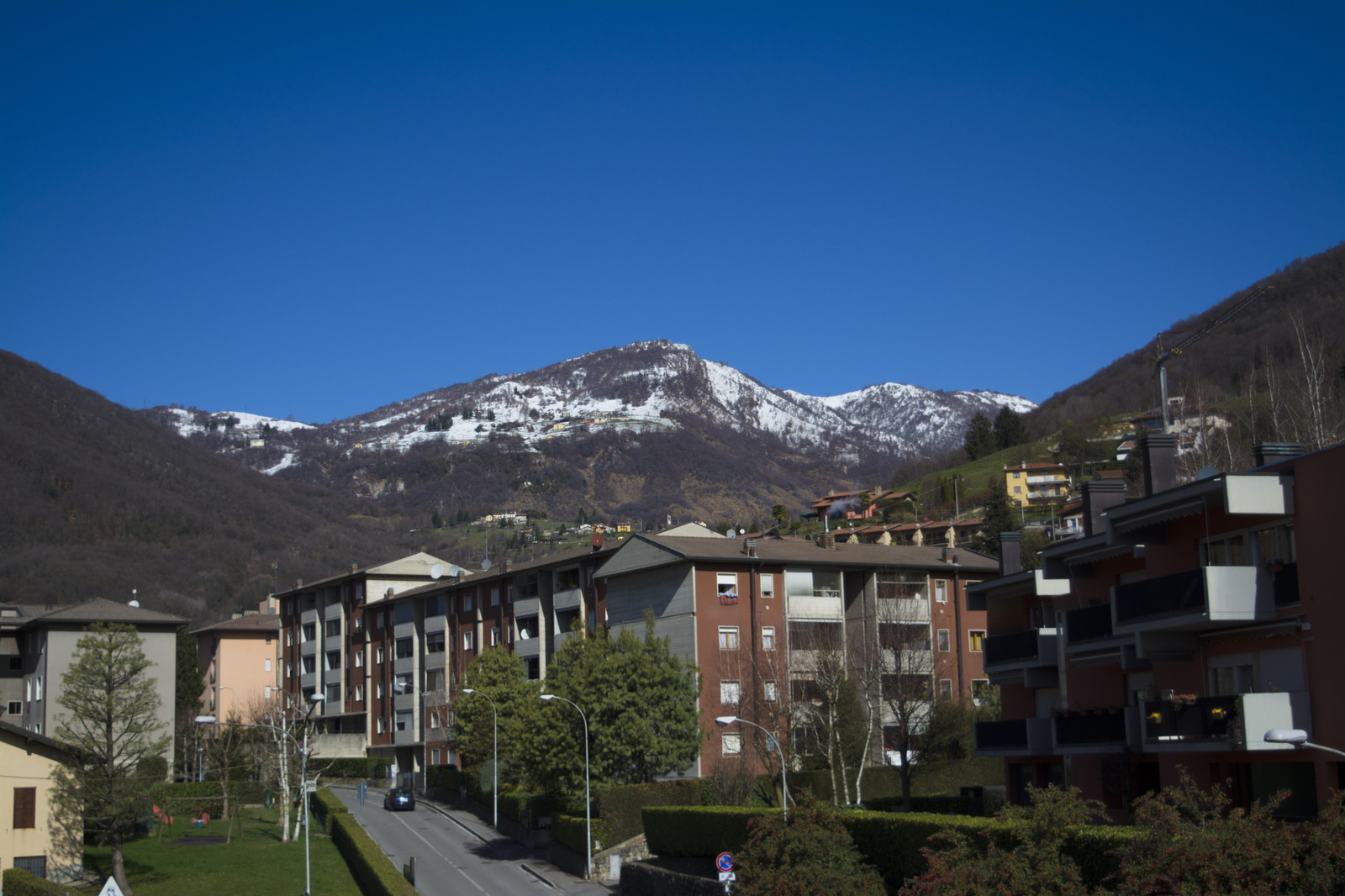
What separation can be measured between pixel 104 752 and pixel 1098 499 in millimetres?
42064

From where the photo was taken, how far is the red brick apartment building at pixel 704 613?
67500 mm

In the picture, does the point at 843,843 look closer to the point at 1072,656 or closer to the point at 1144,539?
the point at 1072,656

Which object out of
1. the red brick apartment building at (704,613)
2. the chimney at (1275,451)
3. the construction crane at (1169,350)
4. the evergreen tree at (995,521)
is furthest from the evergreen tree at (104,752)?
the evergreen tree at (995,521)

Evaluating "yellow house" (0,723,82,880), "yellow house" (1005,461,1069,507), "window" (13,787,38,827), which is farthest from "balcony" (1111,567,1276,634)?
"yellow house" (1005,461,1069,507)

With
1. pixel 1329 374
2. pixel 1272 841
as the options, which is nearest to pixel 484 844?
pixel 1272 841

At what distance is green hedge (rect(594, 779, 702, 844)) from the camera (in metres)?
56.2

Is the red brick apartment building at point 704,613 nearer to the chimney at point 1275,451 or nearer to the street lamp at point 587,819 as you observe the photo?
the street lamp at point 587,819

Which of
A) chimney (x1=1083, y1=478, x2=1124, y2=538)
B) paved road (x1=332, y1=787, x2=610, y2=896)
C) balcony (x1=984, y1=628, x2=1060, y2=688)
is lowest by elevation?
paved road (x1=332, y1=787, x2=610, y2=896)

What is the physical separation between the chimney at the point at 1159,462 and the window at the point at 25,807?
1773 inches

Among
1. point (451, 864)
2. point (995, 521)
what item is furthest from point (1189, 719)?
point (995, 521)

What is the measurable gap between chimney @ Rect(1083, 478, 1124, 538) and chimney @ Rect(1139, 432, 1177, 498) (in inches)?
131

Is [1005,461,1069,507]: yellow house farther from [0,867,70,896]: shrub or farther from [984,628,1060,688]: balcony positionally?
[0,867,70,896]: shrub

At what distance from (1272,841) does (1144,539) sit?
13.0 metres

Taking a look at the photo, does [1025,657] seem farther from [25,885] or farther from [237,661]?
[237,661]
